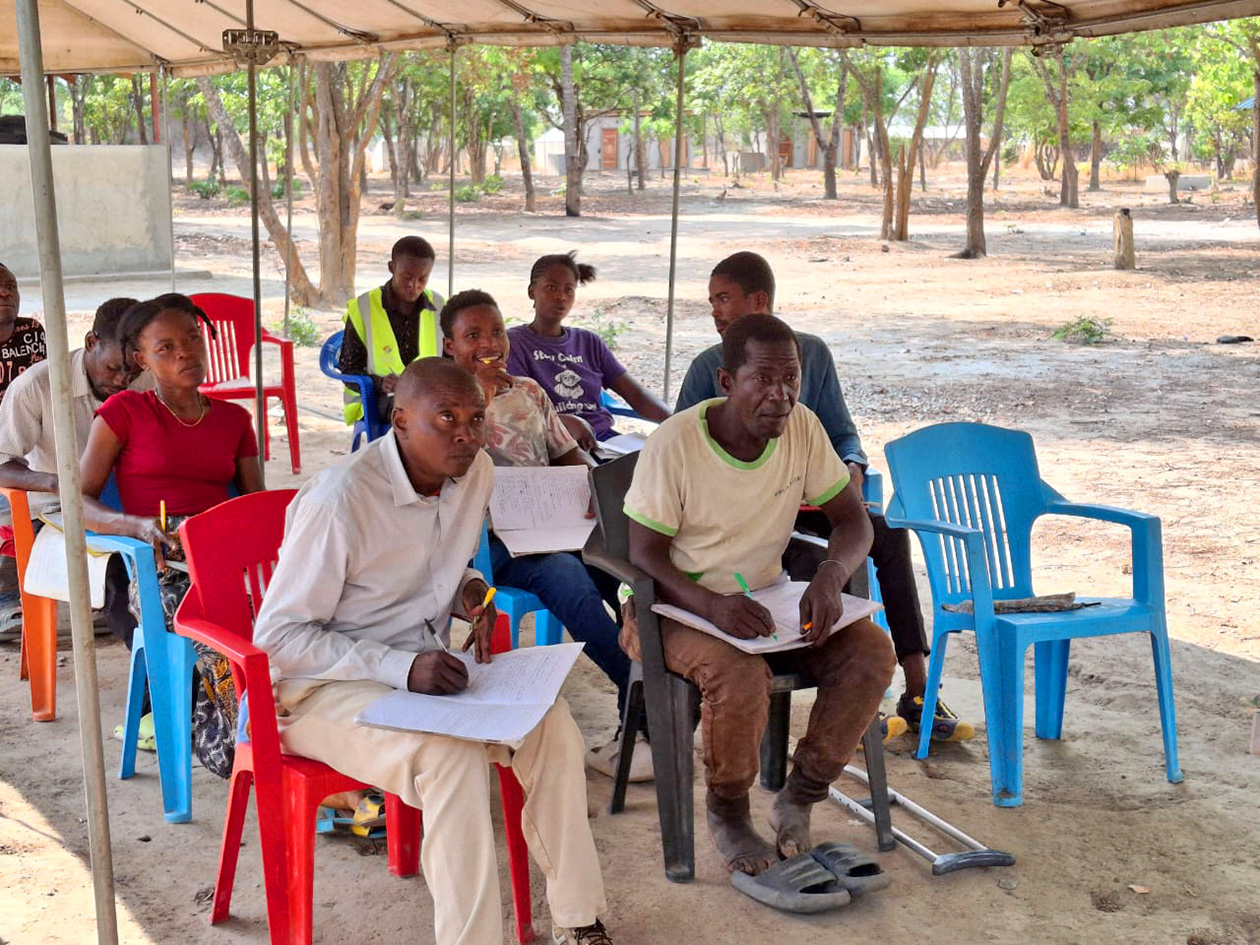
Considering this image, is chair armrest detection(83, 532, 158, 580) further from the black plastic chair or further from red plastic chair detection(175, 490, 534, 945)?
the black plastic chair

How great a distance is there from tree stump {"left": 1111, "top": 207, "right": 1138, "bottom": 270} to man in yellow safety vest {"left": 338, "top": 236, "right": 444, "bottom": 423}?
14820mm

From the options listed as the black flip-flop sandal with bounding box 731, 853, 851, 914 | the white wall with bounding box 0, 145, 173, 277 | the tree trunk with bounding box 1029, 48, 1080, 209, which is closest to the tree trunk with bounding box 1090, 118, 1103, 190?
the tree trunk with bounding box 1029, 48, 1080, 209

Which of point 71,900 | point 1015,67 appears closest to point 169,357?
point 71,900

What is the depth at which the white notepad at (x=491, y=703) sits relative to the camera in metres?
2.76

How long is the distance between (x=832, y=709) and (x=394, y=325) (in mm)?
3826

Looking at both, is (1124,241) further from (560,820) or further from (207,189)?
(207,189)

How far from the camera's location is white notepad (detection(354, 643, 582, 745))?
9.07 ft

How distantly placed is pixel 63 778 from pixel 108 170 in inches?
568

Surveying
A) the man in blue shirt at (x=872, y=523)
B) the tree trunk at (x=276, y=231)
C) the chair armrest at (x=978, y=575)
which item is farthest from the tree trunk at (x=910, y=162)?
the chair armrest at (x=978, y=575)

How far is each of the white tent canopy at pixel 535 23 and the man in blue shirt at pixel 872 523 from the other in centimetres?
123

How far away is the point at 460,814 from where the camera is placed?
2742mm

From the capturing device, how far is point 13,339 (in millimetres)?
5172

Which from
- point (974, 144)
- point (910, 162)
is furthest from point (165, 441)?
point (910, 162)

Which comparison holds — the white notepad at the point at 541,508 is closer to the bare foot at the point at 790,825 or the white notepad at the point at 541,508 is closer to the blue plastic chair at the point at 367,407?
the bare foot at the point at 790,825
